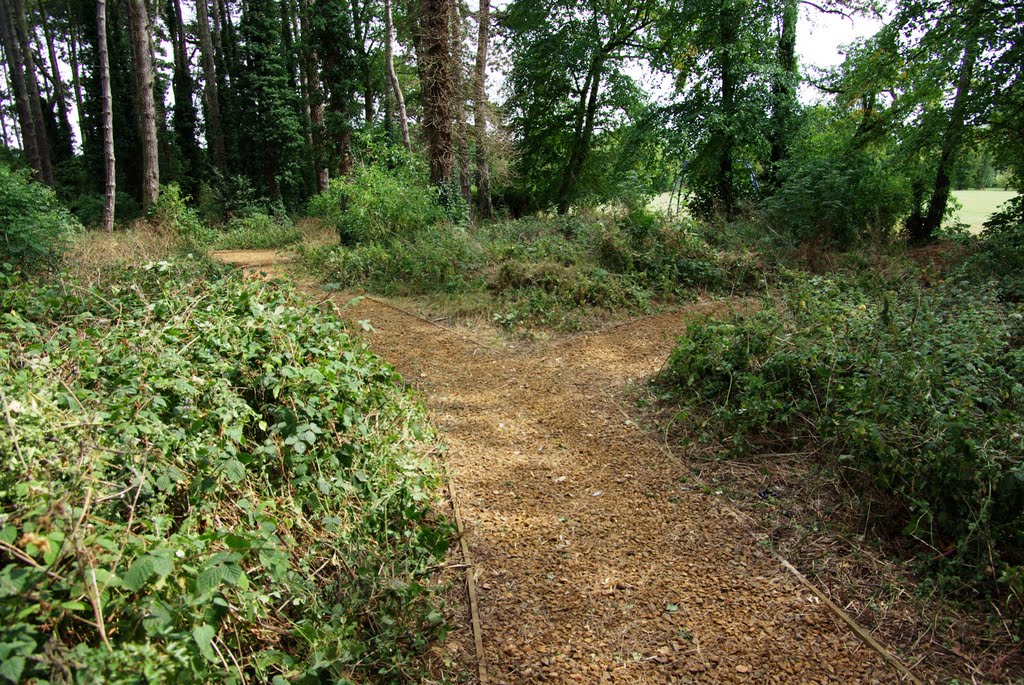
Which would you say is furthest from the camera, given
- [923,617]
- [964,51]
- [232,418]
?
[964,51]

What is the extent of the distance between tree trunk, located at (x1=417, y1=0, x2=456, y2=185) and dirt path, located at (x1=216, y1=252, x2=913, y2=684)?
7863mm

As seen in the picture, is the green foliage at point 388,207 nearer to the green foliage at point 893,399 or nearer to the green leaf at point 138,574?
the green foliage at point 893,399

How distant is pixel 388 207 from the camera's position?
1091 centimetres

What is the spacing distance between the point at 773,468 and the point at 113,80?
2904cm

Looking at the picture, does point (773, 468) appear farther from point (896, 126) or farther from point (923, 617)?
point (896, 126)

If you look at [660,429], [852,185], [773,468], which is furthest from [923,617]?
[852,185]

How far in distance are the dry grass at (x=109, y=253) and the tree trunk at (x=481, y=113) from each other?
23.5 ft

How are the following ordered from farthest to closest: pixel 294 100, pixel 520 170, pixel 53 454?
pixel 294 100
pixel 520 170
pixel 53 454

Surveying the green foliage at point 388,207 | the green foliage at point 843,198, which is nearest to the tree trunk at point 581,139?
the green foliage at point 388,207

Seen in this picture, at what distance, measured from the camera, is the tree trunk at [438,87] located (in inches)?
459

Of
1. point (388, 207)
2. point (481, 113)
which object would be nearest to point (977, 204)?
point (481, 113)

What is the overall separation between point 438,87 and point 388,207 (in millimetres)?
2739

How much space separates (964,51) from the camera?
8.51 m

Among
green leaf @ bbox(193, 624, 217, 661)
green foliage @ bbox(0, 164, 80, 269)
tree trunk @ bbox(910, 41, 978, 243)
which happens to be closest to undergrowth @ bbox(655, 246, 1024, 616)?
green leaf @ bbox(193, 624, 217, 661)
